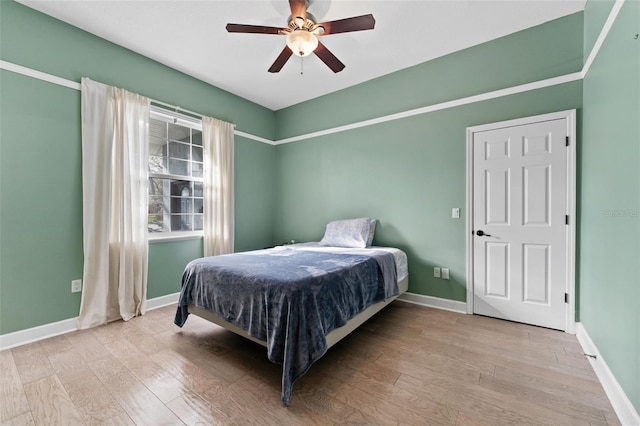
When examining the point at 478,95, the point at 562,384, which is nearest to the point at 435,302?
the point at 562,384

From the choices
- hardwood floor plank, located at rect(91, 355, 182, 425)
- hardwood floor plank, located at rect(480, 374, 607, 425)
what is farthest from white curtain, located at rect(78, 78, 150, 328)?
hardwood floor plank, located at rect(480, 374, 607, 425)

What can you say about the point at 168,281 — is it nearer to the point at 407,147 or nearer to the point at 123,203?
the point at 123,203

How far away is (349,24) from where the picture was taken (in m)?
2.00

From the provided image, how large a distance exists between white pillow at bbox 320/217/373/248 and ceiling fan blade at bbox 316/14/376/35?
7.12ft

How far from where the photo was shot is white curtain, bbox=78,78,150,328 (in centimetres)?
260

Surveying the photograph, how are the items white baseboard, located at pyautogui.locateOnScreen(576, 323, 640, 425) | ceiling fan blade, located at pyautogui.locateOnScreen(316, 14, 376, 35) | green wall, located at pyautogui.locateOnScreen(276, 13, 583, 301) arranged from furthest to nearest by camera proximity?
green wall, located at pyautogui.locateOnScreen(276, 13, 583, 301)
ceiling fan blade, located at pyautogui.locateOnScreen(316, 14, 376, 35)
white baseboard, located at pyautogui.locateOnScreen(576, 323, 640, 425)

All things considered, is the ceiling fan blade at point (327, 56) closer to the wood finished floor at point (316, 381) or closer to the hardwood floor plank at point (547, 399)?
the wood finished floor at point (316, 381)

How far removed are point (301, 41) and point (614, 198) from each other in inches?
95.7

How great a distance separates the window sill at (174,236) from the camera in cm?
315

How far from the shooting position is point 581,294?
234cm

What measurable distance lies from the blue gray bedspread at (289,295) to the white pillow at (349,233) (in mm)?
705

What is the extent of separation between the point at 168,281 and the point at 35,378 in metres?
1.52

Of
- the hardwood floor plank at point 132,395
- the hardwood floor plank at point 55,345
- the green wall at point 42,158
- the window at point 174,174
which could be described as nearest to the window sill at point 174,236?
the window at point 174,174

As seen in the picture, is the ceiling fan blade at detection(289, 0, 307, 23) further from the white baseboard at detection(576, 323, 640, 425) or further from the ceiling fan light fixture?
the white baseboard at detection(576, 323, 640, 425)
